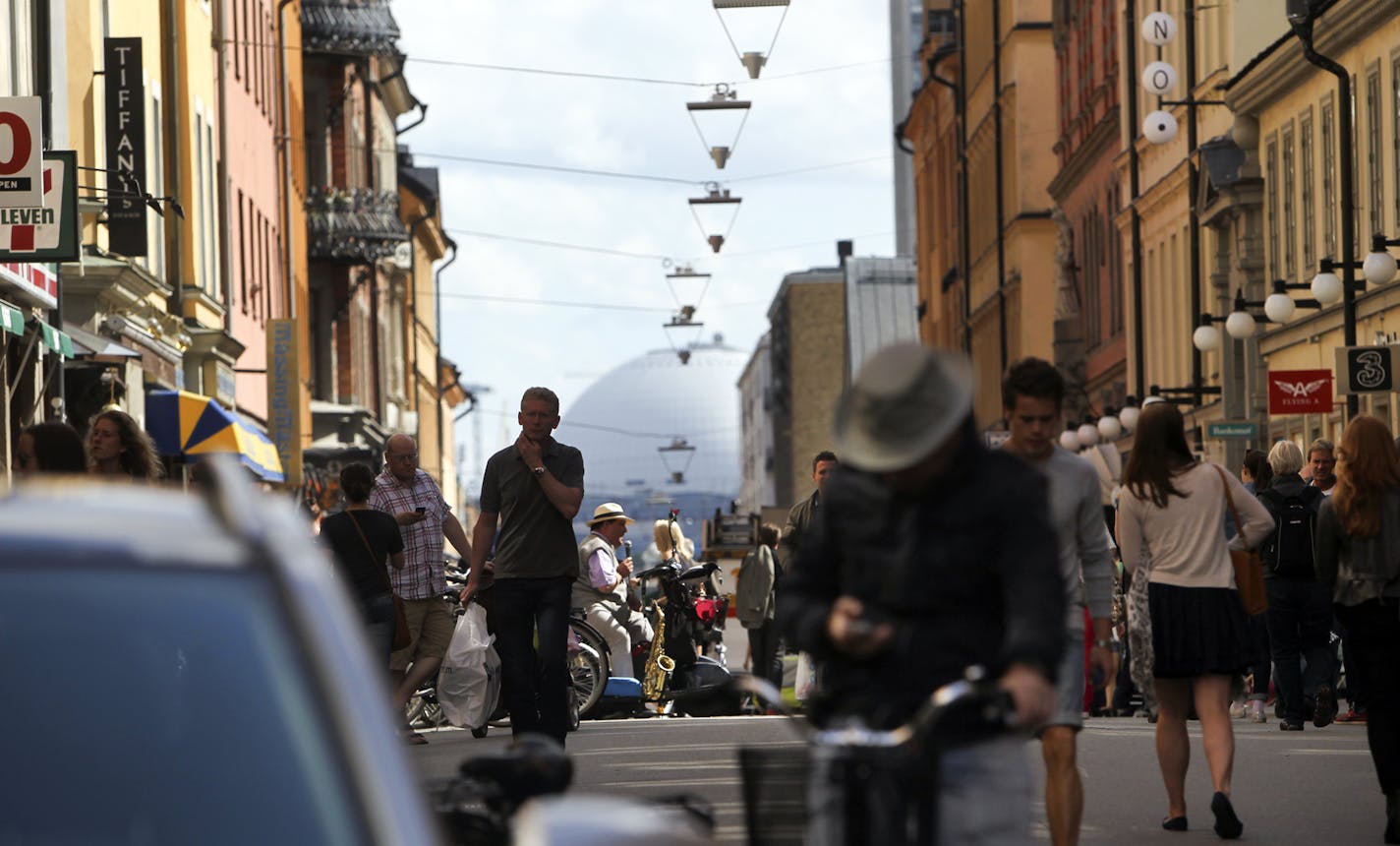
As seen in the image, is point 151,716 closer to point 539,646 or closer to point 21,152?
point 539,646

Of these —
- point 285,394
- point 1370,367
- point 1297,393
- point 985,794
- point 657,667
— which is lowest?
point 657,667

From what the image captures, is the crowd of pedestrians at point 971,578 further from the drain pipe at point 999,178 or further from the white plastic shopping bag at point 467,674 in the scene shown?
the drain pipe at point 999,178

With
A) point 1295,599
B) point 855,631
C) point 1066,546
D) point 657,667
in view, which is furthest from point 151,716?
point 657,667

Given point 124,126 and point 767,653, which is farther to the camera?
point 124,126

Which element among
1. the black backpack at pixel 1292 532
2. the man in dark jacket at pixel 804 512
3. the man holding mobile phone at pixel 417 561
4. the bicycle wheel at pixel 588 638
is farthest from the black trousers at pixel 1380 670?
the bicycle wheel at pixel 588 638

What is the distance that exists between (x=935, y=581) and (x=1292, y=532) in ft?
44.7

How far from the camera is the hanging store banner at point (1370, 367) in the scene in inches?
1012

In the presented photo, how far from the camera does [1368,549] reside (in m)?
11.9

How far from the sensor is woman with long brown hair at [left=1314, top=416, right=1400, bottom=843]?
38.7ft

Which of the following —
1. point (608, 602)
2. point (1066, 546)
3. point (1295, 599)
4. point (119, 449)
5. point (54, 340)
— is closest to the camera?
point (1066, 546)

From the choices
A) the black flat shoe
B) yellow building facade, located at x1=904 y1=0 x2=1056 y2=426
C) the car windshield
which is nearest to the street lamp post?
the black flat shoe

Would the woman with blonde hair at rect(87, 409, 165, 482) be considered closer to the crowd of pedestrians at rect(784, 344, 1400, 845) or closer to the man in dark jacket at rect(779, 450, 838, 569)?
the crowd of pedestrians at rect(784, 344, 1400, 845)

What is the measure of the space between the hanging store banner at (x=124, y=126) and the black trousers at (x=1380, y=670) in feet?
61.5

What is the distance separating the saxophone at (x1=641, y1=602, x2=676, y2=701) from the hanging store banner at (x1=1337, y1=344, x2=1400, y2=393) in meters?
7.00
